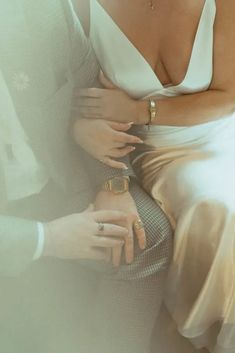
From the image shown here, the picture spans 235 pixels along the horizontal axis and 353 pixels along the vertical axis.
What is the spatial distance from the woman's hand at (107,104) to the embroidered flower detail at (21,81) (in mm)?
108

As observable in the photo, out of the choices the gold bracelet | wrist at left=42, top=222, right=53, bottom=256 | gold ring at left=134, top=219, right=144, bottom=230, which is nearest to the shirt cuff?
wrist at left=42, top=222, right=53, bottom=256

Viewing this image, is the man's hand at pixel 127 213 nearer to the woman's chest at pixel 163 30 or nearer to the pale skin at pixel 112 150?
the pale skin at pixel 112 150

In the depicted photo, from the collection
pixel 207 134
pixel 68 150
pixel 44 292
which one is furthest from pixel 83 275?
pixel 207 134

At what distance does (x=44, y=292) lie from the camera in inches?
27.2

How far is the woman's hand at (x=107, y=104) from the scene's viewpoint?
718 millimetres

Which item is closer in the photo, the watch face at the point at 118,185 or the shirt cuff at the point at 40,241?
the shirt cuff at the point at 40,241

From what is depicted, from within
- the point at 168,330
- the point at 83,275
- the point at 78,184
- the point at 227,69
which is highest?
the point at 227,69

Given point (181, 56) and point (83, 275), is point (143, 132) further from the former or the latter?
point (83, 275)

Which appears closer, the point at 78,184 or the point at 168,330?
the point at 78,184

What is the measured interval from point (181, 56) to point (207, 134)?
0.13 m

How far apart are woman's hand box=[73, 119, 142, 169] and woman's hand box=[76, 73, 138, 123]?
1 centimetres

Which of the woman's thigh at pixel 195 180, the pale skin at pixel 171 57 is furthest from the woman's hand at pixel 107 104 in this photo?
the woman's thigh at pixel 195 180

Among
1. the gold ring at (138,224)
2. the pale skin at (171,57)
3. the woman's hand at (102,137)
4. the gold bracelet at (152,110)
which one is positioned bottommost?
the gold ring at (138,224)

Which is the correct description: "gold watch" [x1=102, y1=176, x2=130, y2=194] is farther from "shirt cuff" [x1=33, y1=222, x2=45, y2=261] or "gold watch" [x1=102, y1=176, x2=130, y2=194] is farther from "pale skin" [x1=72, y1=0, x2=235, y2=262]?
"shirt cuff" [x1=33, y1=222, x2=45, y2=261]
